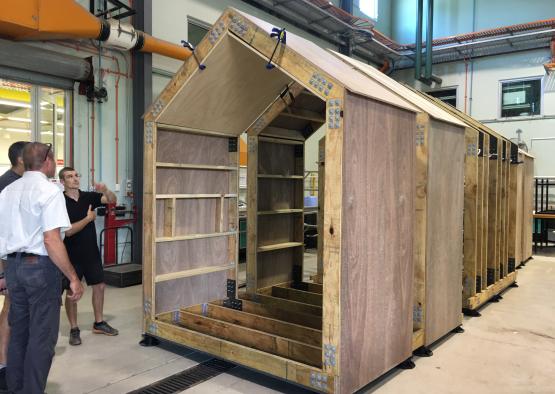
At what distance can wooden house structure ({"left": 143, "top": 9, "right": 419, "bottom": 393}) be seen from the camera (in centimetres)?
317

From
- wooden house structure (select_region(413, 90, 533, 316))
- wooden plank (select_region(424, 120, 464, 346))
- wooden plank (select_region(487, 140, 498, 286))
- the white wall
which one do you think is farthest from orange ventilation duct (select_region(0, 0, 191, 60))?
the white wall

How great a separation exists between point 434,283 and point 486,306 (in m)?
2.18

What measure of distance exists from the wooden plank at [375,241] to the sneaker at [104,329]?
2.54 meters

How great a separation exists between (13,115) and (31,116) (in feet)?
0.77

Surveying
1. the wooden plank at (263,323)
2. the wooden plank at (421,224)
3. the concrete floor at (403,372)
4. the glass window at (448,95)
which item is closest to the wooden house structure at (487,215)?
the concrete floor at (403,372)

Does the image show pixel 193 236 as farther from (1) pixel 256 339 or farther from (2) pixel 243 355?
(2) pixel 243 355

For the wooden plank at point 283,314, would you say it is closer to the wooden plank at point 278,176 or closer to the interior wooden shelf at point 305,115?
the wooden plank at point 278,176

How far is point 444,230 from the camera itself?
Result: 459 centimetres

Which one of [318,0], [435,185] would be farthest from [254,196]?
[318,0]

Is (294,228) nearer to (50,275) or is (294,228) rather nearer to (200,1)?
(50,275)

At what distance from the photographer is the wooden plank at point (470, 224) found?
552 cm

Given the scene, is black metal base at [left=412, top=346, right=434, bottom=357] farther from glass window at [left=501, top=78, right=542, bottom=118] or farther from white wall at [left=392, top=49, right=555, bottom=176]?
glass window at [left=501, top=78, right=542, bottom=118]

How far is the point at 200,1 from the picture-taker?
9062 millimetres

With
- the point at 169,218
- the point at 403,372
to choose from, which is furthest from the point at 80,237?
the point at 403,372
